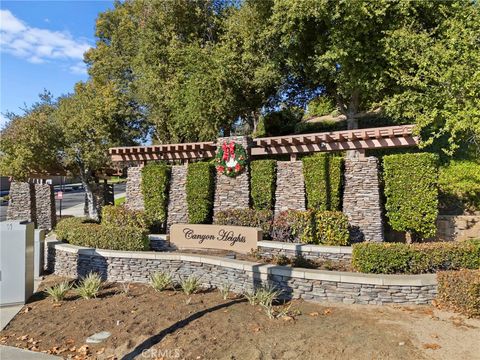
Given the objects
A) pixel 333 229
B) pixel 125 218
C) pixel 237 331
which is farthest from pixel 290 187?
pixel 237 331

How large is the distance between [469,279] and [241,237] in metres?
5.74

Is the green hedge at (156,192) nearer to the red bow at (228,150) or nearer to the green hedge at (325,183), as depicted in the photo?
the red bow at (228,150)

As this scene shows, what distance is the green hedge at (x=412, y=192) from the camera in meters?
9.91

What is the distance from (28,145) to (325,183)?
13393 millimetres

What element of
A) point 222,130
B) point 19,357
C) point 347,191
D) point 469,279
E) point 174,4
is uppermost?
point 174,4

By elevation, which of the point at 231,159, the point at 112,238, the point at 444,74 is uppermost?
the point at 444,74

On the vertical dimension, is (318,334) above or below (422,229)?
below

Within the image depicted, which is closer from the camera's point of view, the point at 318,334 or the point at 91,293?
the point at 318,334

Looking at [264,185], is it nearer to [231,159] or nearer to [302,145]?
[231,159]

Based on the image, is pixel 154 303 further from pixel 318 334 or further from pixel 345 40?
pixel 345 40

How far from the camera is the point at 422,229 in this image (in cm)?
1007

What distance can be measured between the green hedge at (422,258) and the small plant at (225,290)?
2.78m

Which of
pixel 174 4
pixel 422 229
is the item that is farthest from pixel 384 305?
pixel 174 4

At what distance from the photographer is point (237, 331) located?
5832 mm
